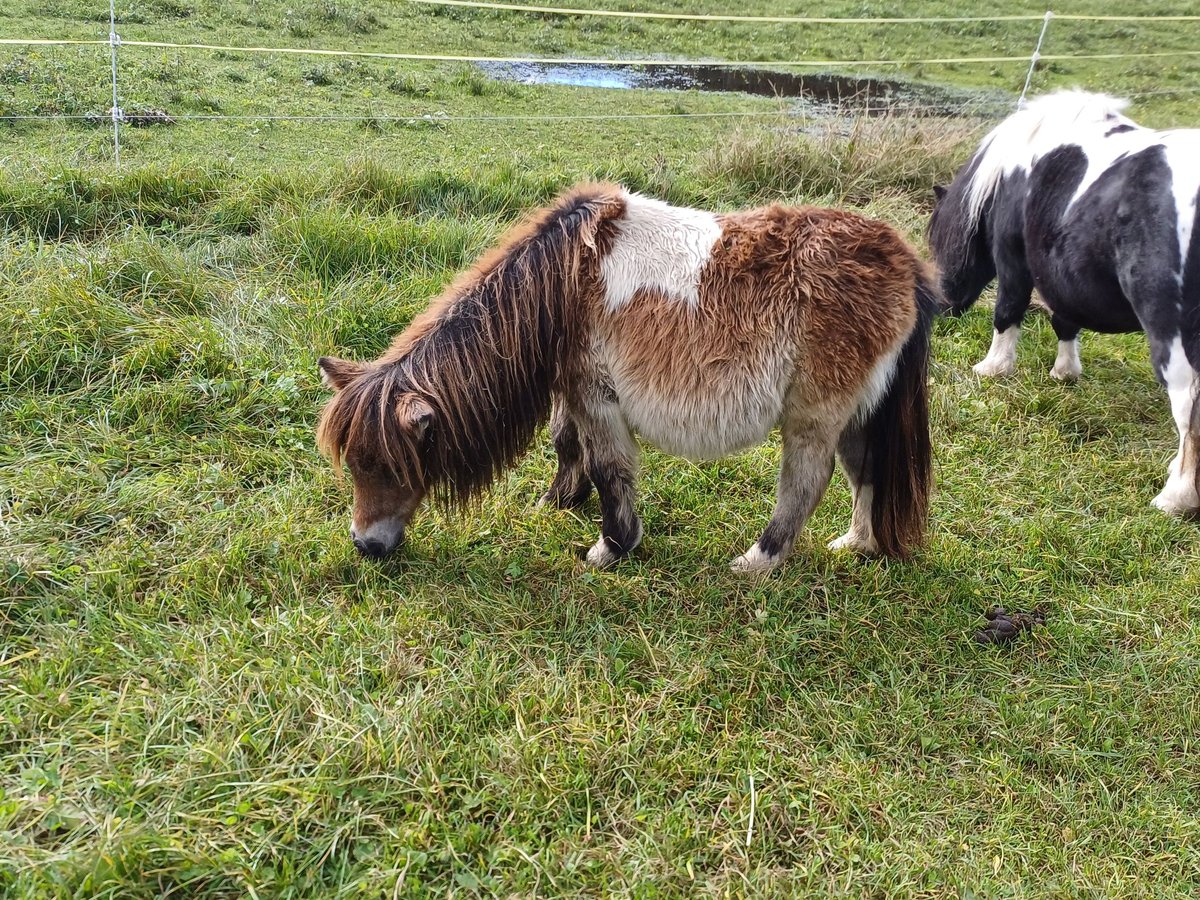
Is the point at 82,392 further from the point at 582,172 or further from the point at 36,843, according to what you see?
the point at 582,172

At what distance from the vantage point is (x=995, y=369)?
520 cm

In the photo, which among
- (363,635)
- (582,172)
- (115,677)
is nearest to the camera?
(115,677)

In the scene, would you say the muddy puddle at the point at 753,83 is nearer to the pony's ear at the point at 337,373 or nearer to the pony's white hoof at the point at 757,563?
the pony's ear at the point at 337,373

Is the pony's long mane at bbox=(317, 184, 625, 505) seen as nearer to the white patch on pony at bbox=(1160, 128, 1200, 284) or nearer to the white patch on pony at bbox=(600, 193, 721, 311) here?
the white patch on pony at bbox=(600, 193, 721, 311)

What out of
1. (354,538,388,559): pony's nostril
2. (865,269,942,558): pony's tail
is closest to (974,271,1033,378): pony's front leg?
(865,269,942,558): pony's tail

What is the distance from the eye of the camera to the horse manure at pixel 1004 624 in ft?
10.7

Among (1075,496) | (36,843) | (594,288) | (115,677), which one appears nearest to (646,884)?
(36,843)

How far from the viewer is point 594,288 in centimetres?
311

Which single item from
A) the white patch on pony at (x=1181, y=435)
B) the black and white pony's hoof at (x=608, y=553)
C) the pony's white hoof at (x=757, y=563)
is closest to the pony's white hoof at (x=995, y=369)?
the white patch on pony at (x=1181, y=435)

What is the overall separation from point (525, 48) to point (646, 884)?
11.4 m

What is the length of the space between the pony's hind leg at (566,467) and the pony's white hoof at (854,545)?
1189mm

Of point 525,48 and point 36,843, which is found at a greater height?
point 525,48

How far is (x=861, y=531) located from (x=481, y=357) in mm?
1884

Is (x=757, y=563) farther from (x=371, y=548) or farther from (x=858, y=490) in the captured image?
(x=371, y=548)
